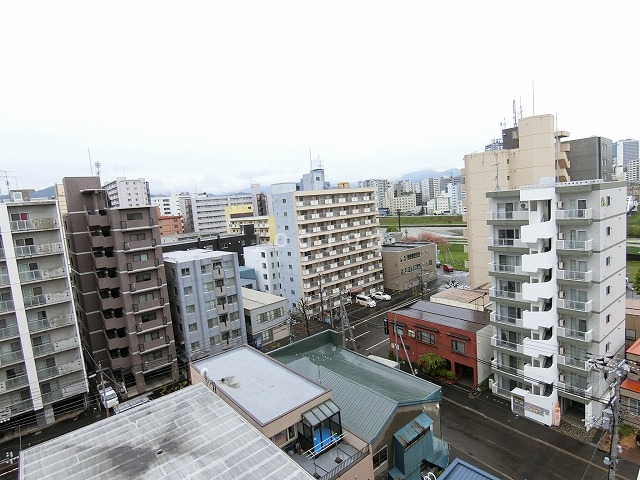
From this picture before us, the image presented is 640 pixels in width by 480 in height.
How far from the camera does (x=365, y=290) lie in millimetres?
57406

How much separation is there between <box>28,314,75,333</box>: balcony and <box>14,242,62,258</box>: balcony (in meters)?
5.21

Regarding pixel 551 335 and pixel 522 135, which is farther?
pixel 522 135

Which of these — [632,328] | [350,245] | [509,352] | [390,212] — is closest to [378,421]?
[509,352]

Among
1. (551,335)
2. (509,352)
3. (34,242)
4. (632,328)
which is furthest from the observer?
(632,328)

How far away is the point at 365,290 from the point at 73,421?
3846 cm

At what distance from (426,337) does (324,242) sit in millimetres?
23070

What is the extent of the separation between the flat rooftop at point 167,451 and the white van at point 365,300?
38803 mm

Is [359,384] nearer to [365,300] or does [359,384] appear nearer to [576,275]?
[576,275]

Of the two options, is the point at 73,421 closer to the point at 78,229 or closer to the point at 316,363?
the point at 78,229

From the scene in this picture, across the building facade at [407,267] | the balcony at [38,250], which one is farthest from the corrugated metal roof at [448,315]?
the balcony at [38,250]

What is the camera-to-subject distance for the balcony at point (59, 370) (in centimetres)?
3030

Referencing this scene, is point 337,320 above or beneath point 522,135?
beneath

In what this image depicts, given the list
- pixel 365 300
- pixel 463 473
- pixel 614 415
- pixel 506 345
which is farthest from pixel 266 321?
pixel 614 415

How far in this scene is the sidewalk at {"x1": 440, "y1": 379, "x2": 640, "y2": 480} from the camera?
22.1 m
